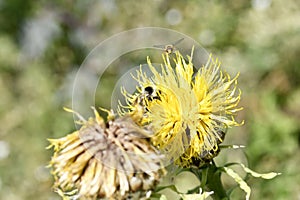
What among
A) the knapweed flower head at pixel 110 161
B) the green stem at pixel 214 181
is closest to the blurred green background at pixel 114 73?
the green stem at pixel 214 181

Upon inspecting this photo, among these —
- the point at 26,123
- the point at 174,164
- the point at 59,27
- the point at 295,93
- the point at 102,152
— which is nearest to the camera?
the point at 102,152

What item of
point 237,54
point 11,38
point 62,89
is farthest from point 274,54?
point 11,38

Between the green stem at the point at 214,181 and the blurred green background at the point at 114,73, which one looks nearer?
the green stem at the point at 214,181

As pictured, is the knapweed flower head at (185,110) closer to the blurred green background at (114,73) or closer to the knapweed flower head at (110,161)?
the knapweed flower head at (110,161)

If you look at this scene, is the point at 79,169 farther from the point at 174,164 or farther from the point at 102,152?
the point at 174,164

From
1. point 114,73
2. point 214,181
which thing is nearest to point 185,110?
point 214,181

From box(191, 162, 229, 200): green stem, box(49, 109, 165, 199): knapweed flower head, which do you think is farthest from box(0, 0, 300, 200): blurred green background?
box(49, 109, 165, 199): knapweed flower head
